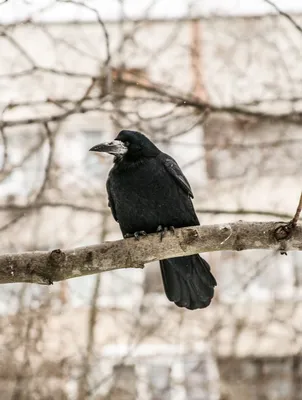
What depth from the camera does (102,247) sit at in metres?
2.73

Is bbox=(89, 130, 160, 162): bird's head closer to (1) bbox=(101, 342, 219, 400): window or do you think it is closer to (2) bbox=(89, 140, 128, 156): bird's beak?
(2) bbox=(89, 140, 128, 156): bird's beak

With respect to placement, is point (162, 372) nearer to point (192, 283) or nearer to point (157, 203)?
point (192, 283)

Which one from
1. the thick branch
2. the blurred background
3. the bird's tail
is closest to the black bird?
the bird's tail

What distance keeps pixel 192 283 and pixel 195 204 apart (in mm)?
2960

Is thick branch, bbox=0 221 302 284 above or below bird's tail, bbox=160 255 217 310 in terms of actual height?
above

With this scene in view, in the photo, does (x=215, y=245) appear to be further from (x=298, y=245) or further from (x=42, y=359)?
(x=42, y=359)

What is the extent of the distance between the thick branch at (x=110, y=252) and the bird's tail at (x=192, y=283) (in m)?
0.73

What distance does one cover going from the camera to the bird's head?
3639 mm

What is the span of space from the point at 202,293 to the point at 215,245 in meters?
0.80

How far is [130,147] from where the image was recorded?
144 inches

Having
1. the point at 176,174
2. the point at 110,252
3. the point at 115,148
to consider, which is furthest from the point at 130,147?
the point at 110,252

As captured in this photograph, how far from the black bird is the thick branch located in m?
0.68

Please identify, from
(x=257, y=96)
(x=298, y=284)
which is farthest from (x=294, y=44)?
(x=298, y=284)

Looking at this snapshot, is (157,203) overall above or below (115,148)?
below
